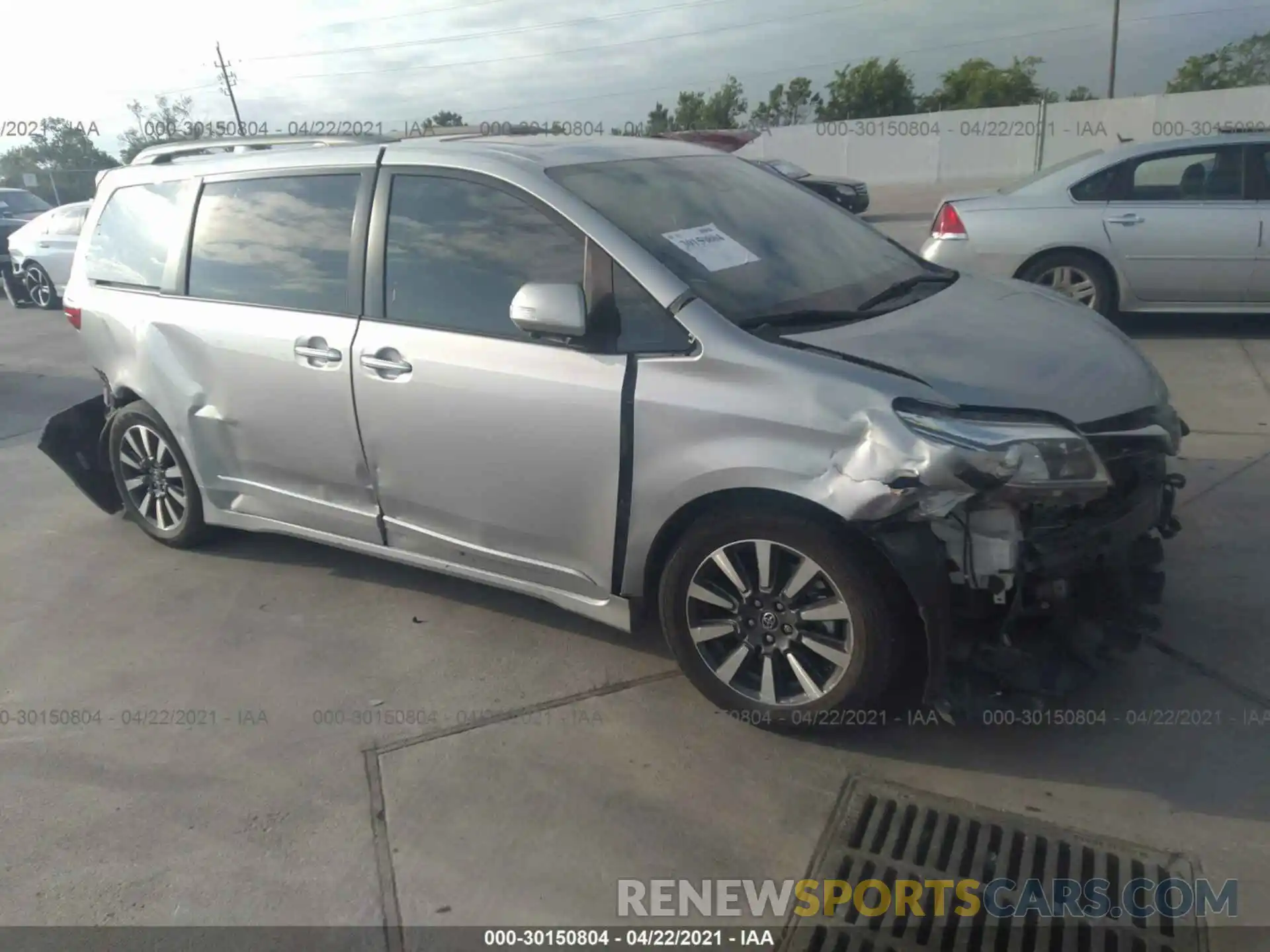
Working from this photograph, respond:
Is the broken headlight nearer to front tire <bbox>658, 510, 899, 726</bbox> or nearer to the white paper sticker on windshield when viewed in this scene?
front tire <bbox>658, 510, 899, 726</bbox>

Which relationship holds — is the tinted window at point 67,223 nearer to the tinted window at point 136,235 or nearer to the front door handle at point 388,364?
the tinted window at point 136,235

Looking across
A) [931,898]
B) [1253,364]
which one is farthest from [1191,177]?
[931,898]

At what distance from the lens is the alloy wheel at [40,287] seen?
1342cm

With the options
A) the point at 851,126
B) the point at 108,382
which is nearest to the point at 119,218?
the point at 108,382

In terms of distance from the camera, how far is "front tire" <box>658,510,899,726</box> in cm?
295

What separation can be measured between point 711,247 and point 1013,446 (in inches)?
49.2

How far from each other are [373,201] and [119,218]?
6.06 feet

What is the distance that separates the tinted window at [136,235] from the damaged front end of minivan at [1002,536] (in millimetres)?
3403

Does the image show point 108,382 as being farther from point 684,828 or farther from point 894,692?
point 894,692

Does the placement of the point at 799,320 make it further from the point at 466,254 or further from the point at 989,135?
the point at 989,135

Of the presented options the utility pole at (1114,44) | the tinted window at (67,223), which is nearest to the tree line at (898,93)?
the utility pole at (1114,44)

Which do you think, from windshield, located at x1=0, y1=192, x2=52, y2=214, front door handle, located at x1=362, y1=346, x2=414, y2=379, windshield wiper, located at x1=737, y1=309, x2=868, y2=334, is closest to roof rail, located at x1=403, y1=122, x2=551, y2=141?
front door handle, located at x1=362, y1=346, x2=414, y2=379

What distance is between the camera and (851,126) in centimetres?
3931

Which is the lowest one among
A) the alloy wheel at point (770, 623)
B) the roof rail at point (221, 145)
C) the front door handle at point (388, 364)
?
the alloy wheel at point (770, 623)
